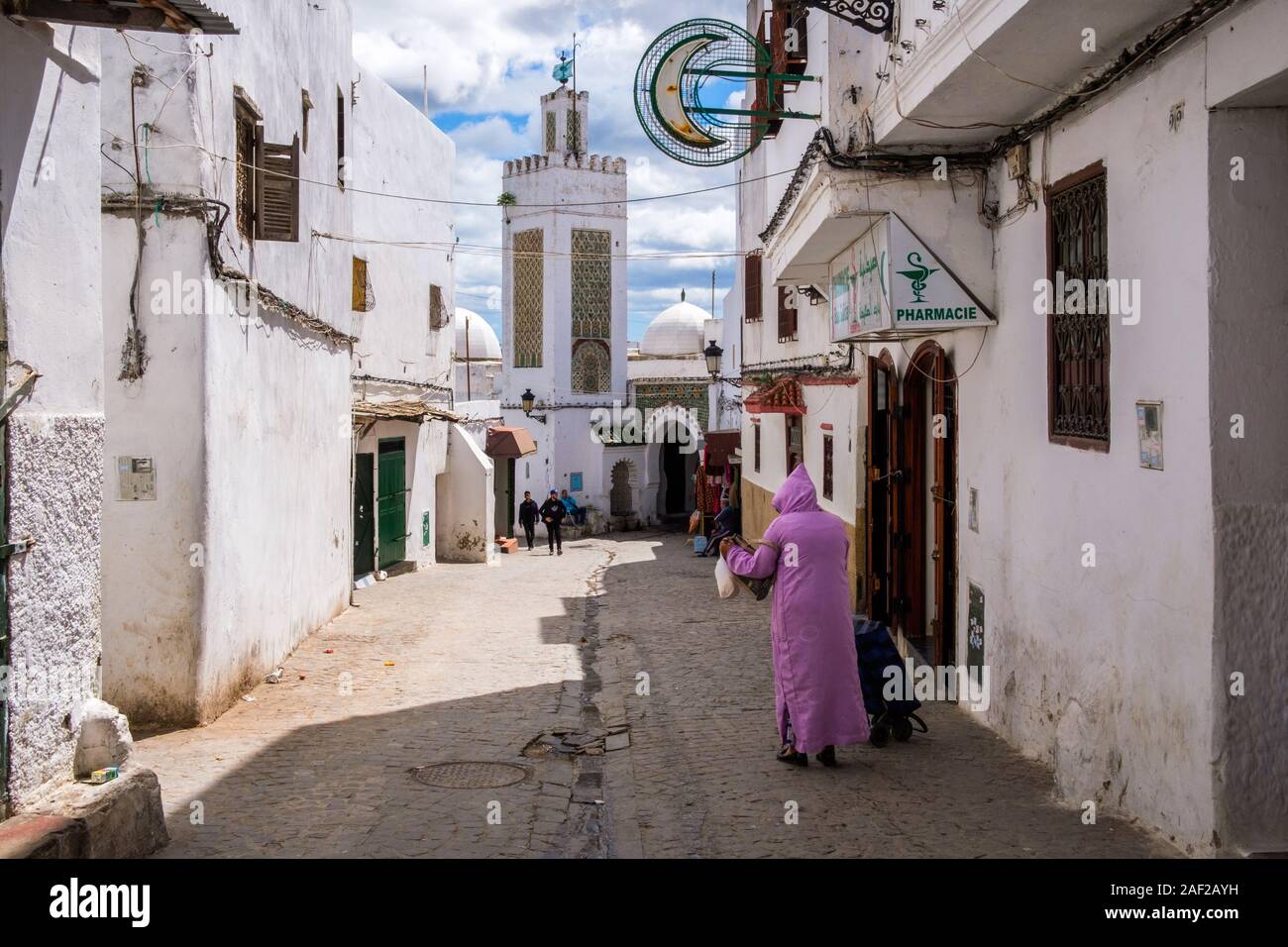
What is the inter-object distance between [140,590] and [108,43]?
139 inches

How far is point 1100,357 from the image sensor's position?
5.15 m

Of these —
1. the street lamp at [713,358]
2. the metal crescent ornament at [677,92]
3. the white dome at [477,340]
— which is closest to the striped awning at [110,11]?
the metal crescent ornament at [677,92]

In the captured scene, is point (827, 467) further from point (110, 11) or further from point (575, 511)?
point (575, 511)

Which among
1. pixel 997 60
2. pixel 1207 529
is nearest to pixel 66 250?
pixel 997 60

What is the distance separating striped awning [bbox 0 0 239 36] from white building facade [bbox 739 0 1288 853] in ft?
10.4

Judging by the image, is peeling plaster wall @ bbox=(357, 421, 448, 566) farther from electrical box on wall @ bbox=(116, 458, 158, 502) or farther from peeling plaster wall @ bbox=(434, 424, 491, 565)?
electrical box on wall @ bbox=(116, 458, 158, 502)

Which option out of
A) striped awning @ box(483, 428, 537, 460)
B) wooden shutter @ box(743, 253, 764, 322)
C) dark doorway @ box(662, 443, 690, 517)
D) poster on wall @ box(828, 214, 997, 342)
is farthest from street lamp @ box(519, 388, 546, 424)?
poster on wall @ box(828, 214, 997, 342)

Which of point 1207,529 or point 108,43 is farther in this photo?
point 108,43

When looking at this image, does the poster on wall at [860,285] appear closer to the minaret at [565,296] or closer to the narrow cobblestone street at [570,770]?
the narrow cobblestone street at [570,770]

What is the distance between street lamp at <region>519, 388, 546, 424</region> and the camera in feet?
108

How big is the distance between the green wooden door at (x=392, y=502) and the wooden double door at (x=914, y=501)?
25.8 ft

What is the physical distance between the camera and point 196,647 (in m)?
7.38
